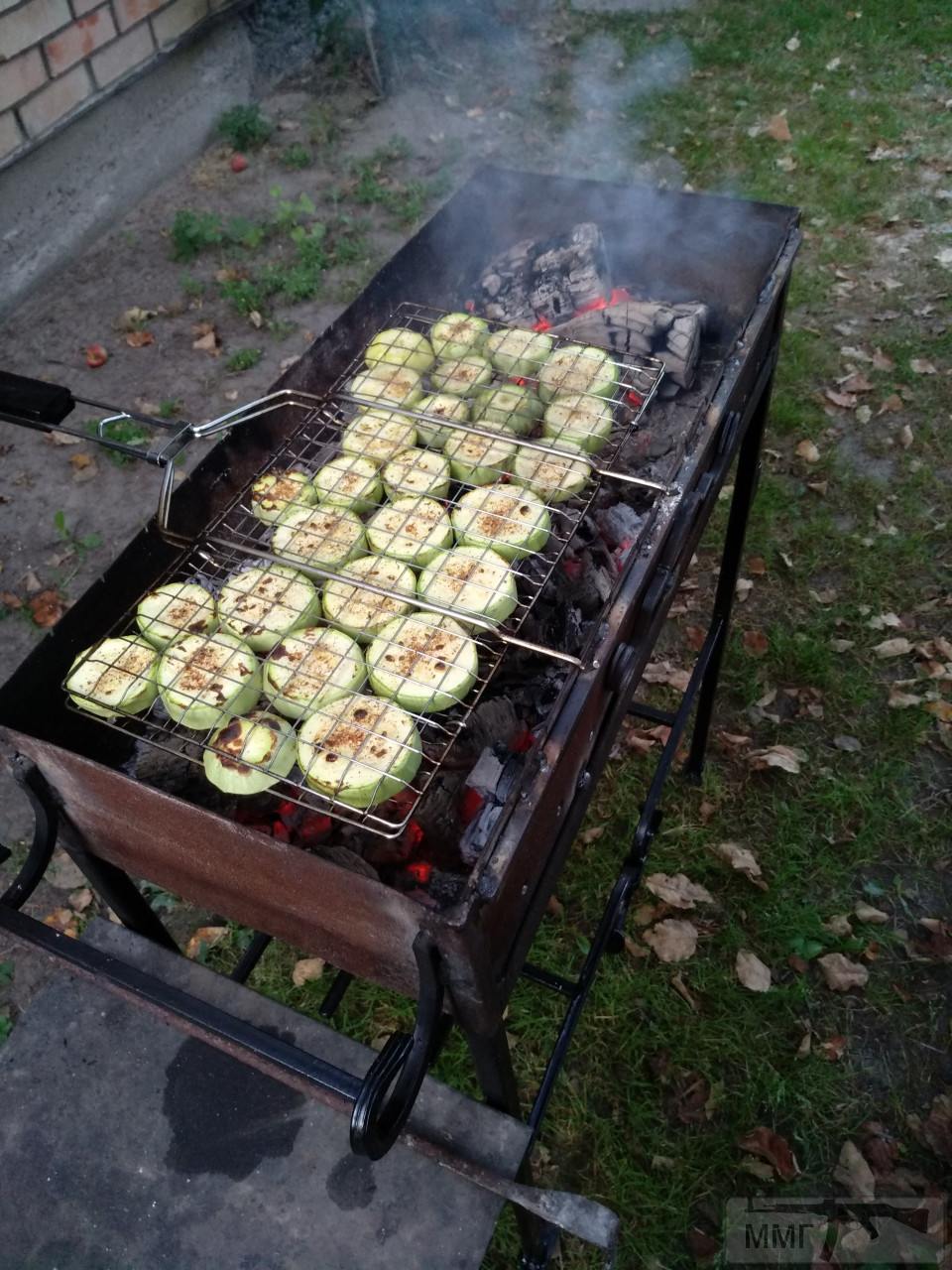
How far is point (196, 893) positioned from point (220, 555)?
2.99ft

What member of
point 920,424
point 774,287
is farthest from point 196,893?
point 920,424

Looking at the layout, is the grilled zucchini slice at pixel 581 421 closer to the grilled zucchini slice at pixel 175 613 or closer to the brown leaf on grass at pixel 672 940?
the grilled zucchini slice at pixel 175 613

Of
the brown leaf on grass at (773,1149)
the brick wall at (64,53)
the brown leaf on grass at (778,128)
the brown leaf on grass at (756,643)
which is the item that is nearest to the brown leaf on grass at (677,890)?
the brown leaf on grass at (773,1149)

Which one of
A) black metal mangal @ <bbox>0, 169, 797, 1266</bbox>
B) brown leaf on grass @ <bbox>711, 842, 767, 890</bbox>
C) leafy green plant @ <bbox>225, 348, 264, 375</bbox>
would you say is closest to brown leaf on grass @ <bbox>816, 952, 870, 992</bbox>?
brown leaf on grass @ <bbox>711, 842, 767, 890</bbox>

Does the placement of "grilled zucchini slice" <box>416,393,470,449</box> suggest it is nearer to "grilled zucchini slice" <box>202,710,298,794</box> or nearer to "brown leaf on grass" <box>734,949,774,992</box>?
"grilled zucchini slice" <box>202,710,298,794</box>

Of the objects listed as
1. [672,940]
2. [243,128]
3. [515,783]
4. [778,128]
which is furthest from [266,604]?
[778,128]

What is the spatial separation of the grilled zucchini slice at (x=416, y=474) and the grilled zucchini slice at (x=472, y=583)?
0.96 ft

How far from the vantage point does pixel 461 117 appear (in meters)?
8.36

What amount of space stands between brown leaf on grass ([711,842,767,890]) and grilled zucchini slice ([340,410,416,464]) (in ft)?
7.34

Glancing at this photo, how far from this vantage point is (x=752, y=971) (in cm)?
343

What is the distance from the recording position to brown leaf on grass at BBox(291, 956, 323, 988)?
349cm

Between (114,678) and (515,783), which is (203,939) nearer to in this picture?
(114,678)

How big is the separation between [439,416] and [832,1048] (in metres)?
2.71

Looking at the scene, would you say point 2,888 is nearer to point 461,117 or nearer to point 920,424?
point 920,424
